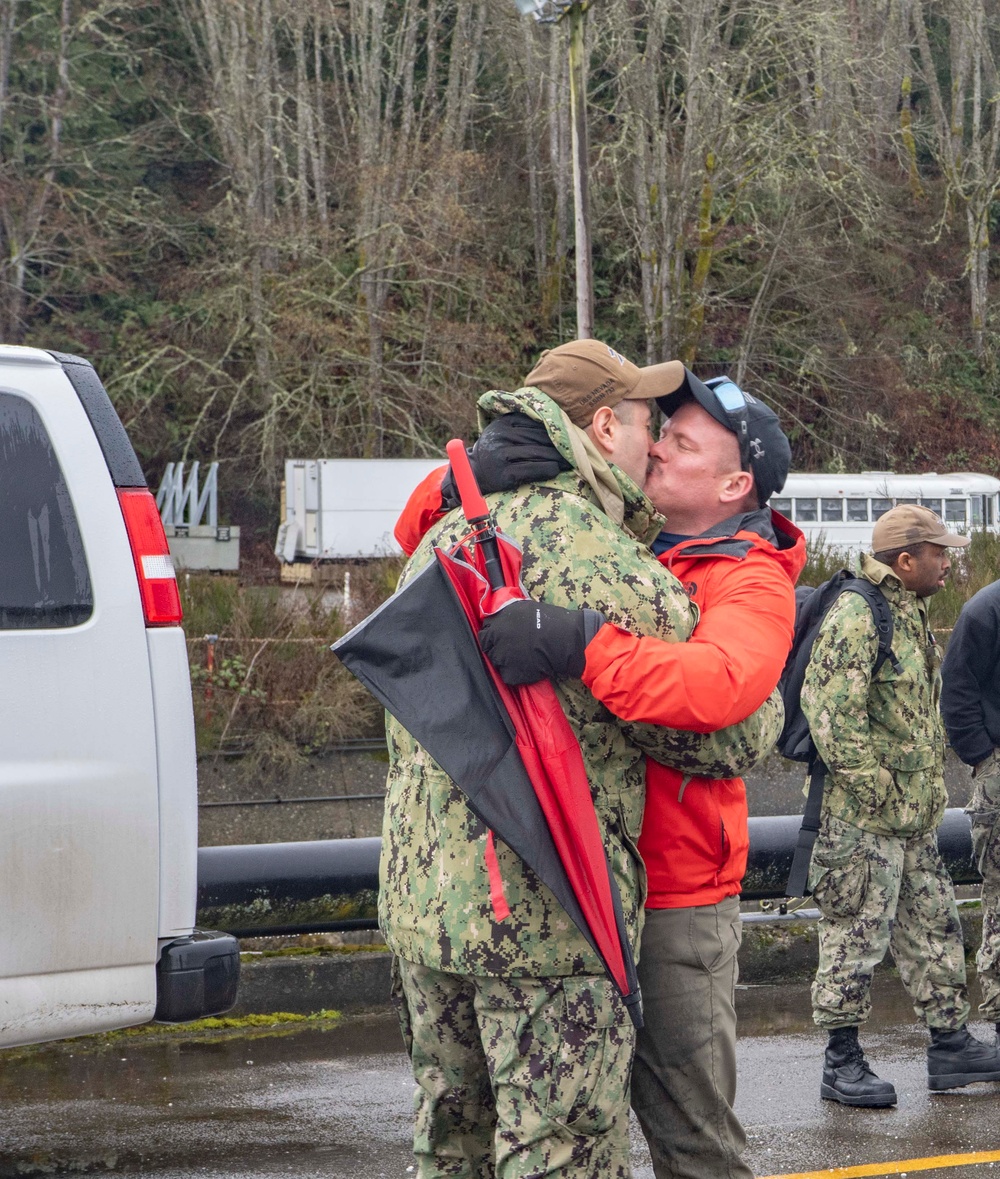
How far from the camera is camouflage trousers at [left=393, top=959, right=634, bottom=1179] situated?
2490 mm

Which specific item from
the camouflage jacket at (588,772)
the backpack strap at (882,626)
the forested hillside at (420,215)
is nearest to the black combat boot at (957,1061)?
the backpack strap at (882,626)

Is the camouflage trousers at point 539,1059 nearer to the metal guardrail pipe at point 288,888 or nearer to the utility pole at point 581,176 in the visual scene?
the metal guardrail pipe at point 288,888

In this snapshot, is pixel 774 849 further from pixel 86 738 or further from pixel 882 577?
pixel 86 738

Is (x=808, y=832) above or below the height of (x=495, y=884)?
below

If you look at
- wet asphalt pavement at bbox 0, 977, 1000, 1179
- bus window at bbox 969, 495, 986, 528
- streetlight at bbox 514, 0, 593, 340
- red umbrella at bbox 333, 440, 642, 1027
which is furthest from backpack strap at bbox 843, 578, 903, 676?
bus window at bbox 969, 495, 986, 528

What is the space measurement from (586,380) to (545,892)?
0.94 m

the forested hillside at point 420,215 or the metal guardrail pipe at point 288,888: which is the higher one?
the forested hillside at point 420,215

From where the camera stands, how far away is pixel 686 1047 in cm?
278

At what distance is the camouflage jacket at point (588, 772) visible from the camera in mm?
2535

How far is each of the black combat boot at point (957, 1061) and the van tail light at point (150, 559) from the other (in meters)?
3.03

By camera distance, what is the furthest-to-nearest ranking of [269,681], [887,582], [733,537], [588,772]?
1. [269,681]
2. [887,582]
3. [733,537]
4. [588,772]

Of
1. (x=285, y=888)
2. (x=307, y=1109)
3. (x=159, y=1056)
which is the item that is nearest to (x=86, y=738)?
(x=307, y=1109)

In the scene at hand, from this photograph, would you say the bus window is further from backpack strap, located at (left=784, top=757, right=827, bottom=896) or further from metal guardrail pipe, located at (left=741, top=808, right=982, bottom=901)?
backpack strap, located at (left=784, top=757, right=827, bottom=896)

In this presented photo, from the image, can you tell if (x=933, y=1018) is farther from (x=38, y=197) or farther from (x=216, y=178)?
(x=216, y=178)
